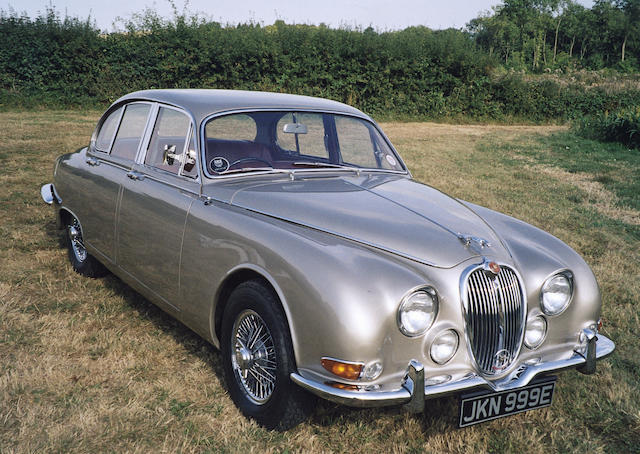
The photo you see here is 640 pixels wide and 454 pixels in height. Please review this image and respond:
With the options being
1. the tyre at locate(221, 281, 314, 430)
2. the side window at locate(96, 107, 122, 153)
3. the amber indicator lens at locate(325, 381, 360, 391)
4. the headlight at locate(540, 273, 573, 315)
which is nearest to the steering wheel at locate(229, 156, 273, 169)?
the tyre at locate(221, 281, 314, 430)

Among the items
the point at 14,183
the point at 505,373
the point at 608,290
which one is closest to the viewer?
the point at 505,373

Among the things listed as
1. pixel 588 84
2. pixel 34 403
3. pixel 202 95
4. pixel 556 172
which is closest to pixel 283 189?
pixel 202 95

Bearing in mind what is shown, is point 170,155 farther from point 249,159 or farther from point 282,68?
point 282,68

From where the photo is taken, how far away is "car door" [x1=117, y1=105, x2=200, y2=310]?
340 cm

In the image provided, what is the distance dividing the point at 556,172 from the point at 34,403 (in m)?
10.7

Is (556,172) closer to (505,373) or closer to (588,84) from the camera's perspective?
(505,373)

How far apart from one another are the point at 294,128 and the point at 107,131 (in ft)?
5.79

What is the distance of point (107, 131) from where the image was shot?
15.2 feet

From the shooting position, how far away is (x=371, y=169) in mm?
3916

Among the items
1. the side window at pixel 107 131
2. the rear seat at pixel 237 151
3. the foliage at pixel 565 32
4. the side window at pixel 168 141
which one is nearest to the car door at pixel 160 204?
the side window at pixel 168 141

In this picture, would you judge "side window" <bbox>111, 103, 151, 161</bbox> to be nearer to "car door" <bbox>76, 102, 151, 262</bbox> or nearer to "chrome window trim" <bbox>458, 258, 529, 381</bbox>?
"car door" <bbox>76, 102, 151, 262</bbox>

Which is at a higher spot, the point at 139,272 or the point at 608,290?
the point at 139,272

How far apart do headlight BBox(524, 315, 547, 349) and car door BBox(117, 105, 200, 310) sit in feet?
6.40

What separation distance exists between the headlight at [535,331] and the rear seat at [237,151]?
1.85 metres
